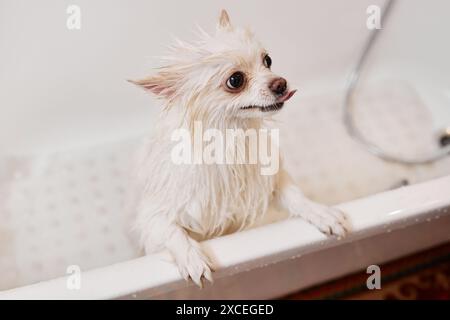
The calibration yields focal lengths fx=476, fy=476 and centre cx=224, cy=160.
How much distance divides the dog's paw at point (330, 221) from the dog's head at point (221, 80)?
24 centimetres

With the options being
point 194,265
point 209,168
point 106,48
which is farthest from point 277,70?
point 194,265

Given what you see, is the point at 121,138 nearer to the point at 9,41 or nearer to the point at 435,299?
the point at 9,41

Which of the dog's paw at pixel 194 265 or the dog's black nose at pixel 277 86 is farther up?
the dog's black nose at pixel 277 86

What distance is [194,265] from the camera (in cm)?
82

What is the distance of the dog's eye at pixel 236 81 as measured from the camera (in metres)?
0.74

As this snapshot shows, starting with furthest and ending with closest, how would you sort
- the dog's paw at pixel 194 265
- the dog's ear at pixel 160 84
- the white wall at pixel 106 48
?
the white wall at pixel 106 48 < the dog's paw at pixel 194 265 < the dog's ear at pixel 160 84

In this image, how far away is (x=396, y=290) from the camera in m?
1.38

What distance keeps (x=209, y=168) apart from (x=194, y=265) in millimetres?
172

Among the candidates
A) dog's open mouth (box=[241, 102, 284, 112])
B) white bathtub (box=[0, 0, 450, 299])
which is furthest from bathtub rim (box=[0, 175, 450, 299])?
dog's open mouth (box=[241, 102, 284, 112])

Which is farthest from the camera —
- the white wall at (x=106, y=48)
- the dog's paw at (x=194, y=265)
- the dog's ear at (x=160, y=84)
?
the white wall at (x=106, y=48)

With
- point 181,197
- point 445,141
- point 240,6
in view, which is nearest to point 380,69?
point 445,141

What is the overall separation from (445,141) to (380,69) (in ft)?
1.06

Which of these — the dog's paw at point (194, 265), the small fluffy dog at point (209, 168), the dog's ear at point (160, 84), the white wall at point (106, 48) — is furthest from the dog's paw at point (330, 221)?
the white wall at point (106, 48)

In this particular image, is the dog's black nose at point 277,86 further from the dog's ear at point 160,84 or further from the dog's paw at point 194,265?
the dog's paw at point 194,265
